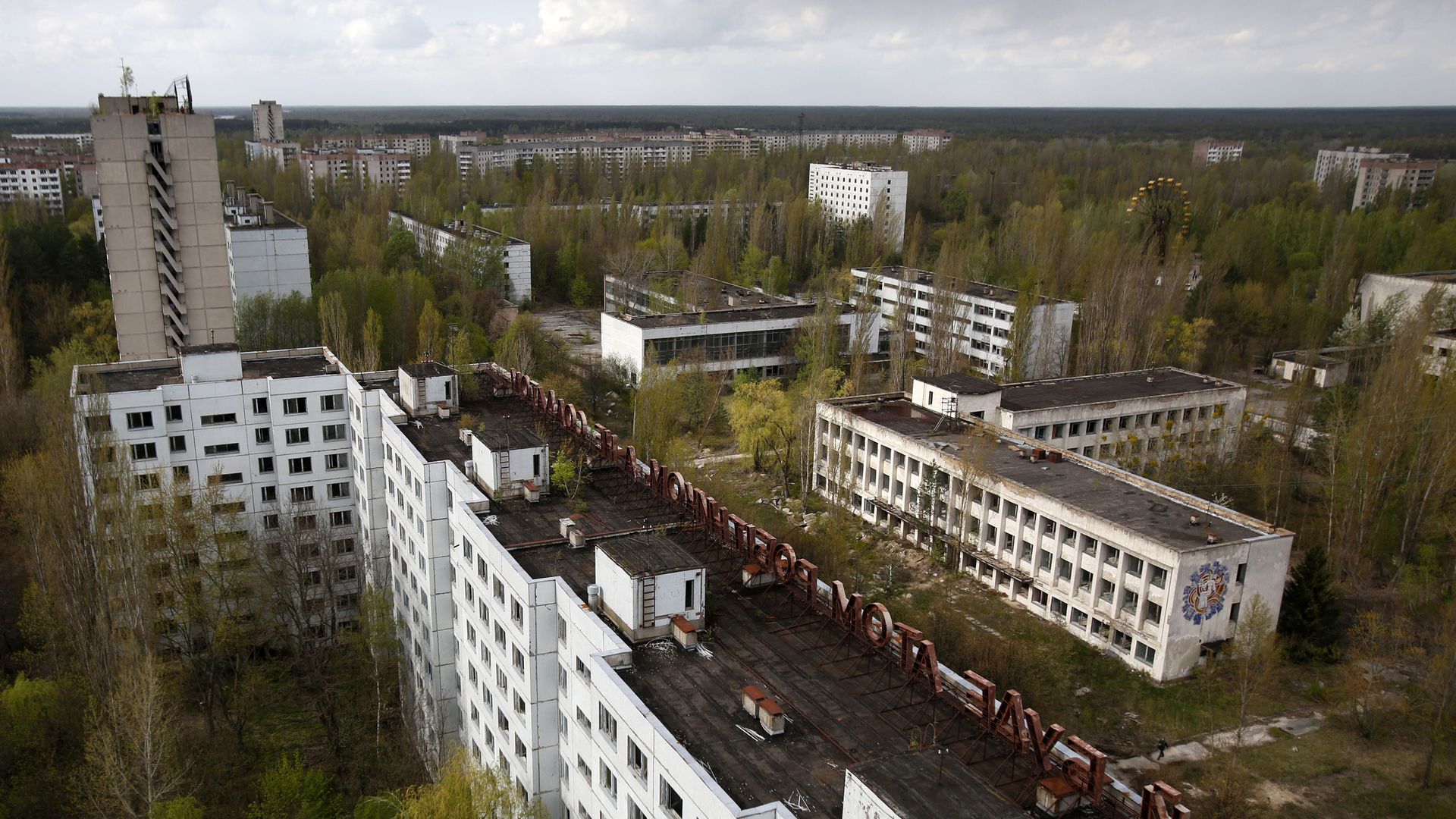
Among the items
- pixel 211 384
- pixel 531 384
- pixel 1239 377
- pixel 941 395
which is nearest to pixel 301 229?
pixel 211 384

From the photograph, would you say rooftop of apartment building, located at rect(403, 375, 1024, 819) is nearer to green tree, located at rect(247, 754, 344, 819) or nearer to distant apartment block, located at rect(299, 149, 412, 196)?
green tree, located at rect(247, 754, 344, 819)

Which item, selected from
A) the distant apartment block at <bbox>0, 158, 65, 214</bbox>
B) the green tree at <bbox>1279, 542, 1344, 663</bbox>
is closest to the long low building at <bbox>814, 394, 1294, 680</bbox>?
the green tree at <bbox>1279, 542, 1344, 663</bbox>

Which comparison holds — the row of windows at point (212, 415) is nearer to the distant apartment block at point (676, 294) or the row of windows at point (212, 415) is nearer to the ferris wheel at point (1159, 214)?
the distant apartment block at point (676, 294)

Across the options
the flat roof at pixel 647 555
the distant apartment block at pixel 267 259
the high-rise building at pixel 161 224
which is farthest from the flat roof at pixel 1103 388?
the distant apartment block at pixel 267 259

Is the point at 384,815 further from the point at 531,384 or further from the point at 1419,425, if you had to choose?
the point at 1419,425

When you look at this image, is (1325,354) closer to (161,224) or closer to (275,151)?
(161,224)

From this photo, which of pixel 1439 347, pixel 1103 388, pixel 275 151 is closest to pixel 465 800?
pixel 1103 388

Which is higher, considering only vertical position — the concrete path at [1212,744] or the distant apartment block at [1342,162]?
the distant apartment block at [1342,162]
